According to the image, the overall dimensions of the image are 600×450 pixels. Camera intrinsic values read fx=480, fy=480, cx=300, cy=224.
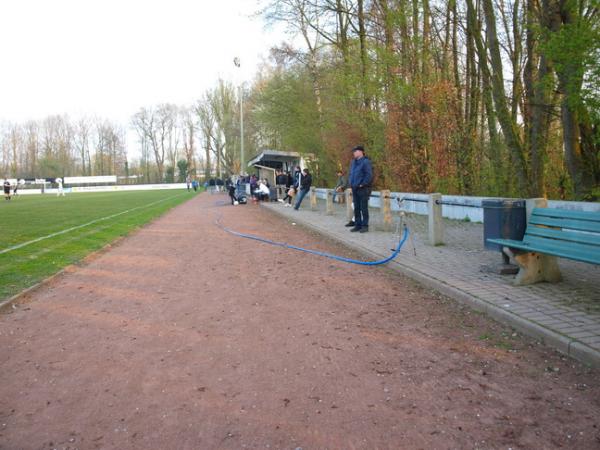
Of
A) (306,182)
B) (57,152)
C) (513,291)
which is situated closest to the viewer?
(513,291)

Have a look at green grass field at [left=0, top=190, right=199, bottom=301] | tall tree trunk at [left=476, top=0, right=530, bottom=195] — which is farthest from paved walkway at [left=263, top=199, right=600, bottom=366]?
green grass field at [left=0, top=190, right=199, bottom=301]

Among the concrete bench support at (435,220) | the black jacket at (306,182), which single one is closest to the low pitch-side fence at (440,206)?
the concrete bench support at (435,220)

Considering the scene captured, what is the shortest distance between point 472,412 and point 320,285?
151 inches

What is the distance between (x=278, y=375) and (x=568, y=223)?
3.76 m

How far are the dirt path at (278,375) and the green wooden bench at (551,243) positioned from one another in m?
1.10

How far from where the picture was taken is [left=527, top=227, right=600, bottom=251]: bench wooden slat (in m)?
4.90

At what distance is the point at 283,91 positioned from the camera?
28.3 m

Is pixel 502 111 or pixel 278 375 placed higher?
pixel 502 111

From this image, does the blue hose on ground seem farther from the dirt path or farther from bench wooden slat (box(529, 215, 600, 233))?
bench wooden slat (box(529, 215, 600, 233))

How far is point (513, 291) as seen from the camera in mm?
5648

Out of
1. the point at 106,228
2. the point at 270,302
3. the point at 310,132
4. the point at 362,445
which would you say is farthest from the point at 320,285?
the point at 310,132

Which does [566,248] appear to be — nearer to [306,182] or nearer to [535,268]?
[535,268]

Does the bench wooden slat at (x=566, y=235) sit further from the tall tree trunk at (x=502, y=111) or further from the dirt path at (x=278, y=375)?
the tall tree trunk at (x=502, y=111)

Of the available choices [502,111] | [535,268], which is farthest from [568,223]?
→ [502,111]
